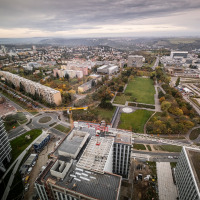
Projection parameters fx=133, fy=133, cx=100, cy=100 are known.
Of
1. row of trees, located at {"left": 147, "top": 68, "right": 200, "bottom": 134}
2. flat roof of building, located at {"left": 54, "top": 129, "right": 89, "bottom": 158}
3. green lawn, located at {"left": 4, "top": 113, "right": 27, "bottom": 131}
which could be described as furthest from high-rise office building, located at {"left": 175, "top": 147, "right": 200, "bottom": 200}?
green lawn, located at {"left": 4, "top": 113, "right": 27, "bottom": 131}

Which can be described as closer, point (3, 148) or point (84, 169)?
point (84, 169)

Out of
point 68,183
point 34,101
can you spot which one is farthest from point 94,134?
point 34,101

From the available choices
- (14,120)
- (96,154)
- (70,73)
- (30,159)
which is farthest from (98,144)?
(70,73)

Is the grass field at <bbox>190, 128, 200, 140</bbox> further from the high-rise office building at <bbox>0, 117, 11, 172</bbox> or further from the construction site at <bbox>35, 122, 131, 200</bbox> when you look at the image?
the high-rise office building at <bbox>0, 117, 11, 172</bbox>

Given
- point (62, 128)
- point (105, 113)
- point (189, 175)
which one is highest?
point (189, 175)

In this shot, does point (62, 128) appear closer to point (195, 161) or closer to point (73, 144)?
point (73, 144)

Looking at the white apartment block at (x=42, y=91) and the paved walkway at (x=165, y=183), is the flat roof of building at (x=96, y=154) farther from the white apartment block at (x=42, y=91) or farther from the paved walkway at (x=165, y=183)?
the white apartment block at (x=42, y=91)
